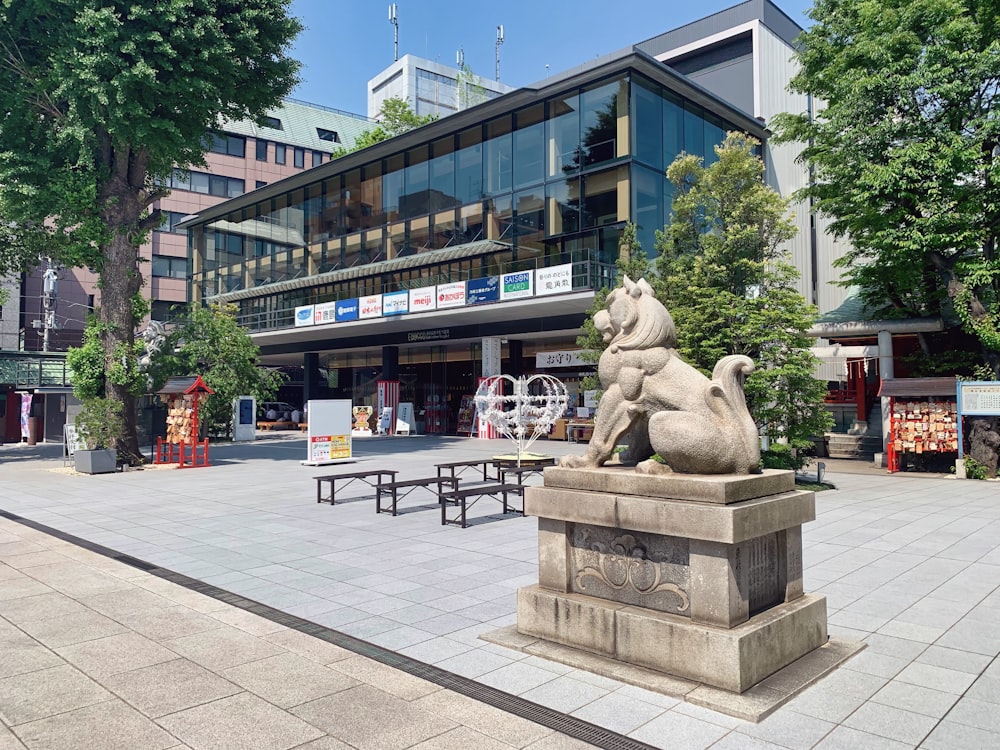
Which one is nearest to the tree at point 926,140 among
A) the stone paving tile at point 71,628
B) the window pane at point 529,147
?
the window pane at point 529,147

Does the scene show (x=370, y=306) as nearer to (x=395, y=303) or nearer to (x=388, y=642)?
(x=395, y=303)

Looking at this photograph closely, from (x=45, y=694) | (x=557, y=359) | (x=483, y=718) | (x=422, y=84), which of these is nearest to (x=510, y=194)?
(x=557, y=359)

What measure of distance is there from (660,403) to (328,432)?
Answer: 16.6m

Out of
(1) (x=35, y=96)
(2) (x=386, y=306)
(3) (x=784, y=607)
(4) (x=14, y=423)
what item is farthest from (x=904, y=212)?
(4) (x=14, y=423)

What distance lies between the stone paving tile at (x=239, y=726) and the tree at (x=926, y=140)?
718 inches

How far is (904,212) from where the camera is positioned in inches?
708

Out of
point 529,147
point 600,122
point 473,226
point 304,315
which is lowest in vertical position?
point 304,315

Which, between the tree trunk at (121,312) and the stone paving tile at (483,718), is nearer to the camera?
the stone paving tile at (483,718)

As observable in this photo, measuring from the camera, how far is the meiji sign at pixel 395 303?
3141 cm

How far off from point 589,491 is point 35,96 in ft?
74.9

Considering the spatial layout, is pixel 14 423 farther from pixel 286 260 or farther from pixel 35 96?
pixel 35 96

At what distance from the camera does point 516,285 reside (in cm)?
2712

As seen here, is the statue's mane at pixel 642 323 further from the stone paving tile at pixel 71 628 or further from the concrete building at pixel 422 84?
the concrete building at pixel 422 84

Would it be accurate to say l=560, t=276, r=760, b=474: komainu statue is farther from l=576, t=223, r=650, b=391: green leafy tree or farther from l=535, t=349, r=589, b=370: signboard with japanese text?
l=535, t=349, r=589, b=370: signboard with japanese text
